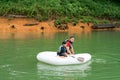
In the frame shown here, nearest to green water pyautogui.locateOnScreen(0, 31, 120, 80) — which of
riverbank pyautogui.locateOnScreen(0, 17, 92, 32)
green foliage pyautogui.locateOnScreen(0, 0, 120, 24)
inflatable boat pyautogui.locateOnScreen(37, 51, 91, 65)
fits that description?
inflatable boat pyautogui.locateOnScreen(37, 51, 91, 65)

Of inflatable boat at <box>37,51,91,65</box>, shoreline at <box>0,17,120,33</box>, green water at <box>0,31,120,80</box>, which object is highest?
inflatable boat at <box>37,51,91,65</box>

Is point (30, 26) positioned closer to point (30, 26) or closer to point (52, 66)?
point (30, 26)

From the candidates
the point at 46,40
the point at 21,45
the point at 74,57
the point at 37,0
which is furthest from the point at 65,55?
the point at 37,0

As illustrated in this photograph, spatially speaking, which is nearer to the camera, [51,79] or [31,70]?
[51,79]

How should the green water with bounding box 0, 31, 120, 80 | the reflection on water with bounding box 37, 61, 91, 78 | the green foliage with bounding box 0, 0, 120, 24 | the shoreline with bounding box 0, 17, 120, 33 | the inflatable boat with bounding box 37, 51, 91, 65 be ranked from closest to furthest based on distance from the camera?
the green water with bounding box 0, 31, 120, 80 < the reflection on water with bounding box 37, 61, 91, 78 < the inflatable boat with bounding box 37, 51, 91, 65 < the shoreline with bounding box 0, 17, 120, 33 < the green foliage with bounding box 0, 0, 120, 24

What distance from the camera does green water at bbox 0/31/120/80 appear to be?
1296cm

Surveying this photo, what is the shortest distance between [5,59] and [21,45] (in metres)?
4.41

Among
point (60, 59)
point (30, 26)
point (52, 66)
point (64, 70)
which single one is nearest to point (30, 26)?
point (30, 26)

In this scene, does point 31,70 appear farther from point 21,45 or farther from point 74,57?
point 21,45

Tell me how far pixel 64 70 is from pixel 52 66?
0.86 metres

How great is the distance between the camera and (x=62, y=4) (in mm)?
34625

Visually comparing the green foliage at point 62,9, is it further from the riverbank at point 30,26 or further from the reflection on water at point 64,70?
the reflection on water at point 64,70

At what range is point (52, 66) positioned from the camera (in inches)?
581

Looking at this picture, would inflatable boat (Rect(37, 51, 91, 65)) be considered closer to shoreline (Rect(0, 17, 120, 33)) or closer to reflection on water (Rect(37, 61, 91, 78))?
reflection on water (Rect(37, 61, 91, 78))
